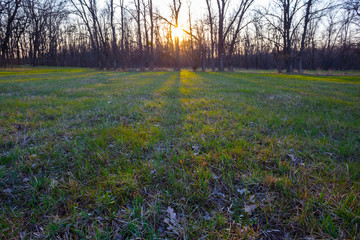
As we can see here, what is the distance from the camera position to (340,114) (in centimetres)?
480

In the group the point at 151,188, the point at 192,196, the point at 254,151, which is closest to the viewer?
the point at 192,196

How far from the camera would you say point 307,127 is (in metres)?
3.84

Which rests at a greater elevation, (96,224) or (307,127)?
(307,127)

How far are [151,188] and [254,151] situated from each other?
65.7 inches

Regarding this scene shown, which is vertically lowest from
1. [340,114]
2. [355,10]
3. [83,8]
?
[340,114]

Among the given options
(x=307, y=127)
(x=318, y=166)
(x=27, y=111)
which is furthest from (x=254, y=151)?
(x=27, y=111)

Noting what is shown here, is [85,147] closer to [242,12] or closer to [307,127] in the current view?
[307,127]

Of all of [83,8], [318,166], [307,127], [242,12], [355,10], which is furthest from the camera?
[83,8]

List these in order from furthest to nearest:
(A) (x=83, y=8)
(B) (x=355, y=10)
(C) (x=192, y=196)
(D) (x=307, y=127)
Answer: (A) (x=83, y=8), (B) (x=355, y=10), (D) (x=307, y=127), (C) (x=192, y=196)

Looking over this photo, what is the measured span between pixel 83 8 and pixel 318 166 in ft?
123

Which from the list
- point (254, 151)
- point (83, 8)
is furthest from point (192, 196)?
point (83, 8)

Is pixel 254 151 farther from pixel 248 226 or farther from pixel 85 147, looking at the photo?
pixel 85 147

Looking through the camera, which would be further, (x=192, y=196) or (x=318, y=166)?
(x=318, y=166)

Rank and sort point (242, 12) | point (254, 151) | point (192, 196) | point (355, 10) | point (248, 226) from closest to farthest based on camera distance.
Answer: point (248, 226) < point (192, 196) < point (254, 151) < point (355, 10) < point (242, 12)
